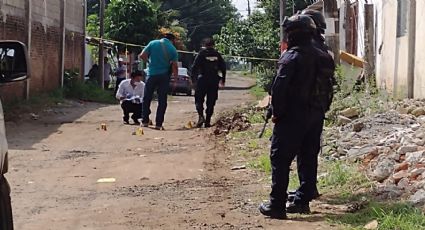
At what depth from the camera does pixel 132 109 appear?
1565 cm

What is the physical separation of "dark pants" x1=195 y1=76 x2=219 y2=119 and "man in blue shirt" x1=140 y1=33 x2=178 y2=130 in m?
0.52

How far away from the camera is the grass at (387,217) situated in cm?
593

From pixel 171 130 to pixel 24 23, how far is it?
6.61 meters

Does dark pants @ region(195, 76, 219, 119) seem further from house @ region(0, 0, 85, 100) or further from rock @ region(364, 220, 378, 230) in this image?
rock @ region(364, 220, 378, 230)

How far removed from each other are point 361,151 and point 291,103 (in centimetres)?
226

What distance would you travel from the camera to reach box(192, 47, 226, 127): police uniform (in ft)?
48.6

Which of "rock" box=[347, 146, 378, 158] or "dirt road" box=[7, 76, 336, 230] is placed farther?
"rock" box=[347, 146, 378, 158]

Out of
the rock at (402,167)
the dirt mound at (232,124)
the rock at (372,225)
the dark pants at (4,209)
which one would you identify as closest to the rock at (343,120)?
the dirt mound at (232,124)

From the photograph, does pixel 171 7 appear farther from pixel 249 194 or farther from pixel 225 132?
pixel 249 194

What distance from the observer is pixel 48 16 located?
22.9 m

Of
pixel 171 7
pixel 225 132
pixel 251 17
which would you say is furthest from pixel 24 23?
pixel 171 7

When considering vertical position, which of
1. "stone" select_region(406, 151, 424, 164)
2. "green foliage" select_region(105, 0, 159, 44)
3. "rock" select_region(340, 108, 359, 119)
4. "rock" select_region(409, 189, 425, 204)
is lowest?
"rock" select_region(409, 189, 425, 204)

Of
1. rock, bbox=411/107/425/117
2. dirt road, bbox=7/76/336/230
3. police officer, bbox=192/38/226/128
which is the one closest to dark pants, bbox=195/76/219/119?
police officer, bbox=192/38/226/128

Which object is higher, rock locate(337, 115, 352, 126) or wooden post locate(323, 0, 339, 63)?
wooden post locate(323, 0, 339, 63)
